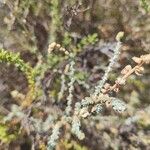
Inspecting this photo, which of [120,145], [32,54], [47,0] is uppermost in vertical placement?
[47,0]

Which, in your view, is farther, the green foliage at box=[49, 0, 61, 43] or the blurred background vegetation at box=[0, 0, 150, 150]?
the blurred background vegetation at box=[0, 0, 150, 150]

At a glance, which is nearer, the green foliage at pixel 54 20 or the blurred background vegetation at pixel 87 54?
the green foliage at pixel 54 20

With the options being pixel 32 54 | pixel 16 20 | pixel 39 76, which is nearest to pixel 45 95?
pixel 39 76

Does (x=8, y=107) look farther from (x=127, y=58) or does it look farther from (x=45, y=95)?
(x=127, y=58)

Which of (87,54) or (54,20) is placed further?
(87,54)

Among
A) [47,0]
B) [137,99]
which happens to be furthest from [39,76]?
[137,99]

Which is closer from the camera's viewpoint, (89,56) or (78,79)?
(78,79)

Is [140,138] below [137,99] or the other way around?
below
